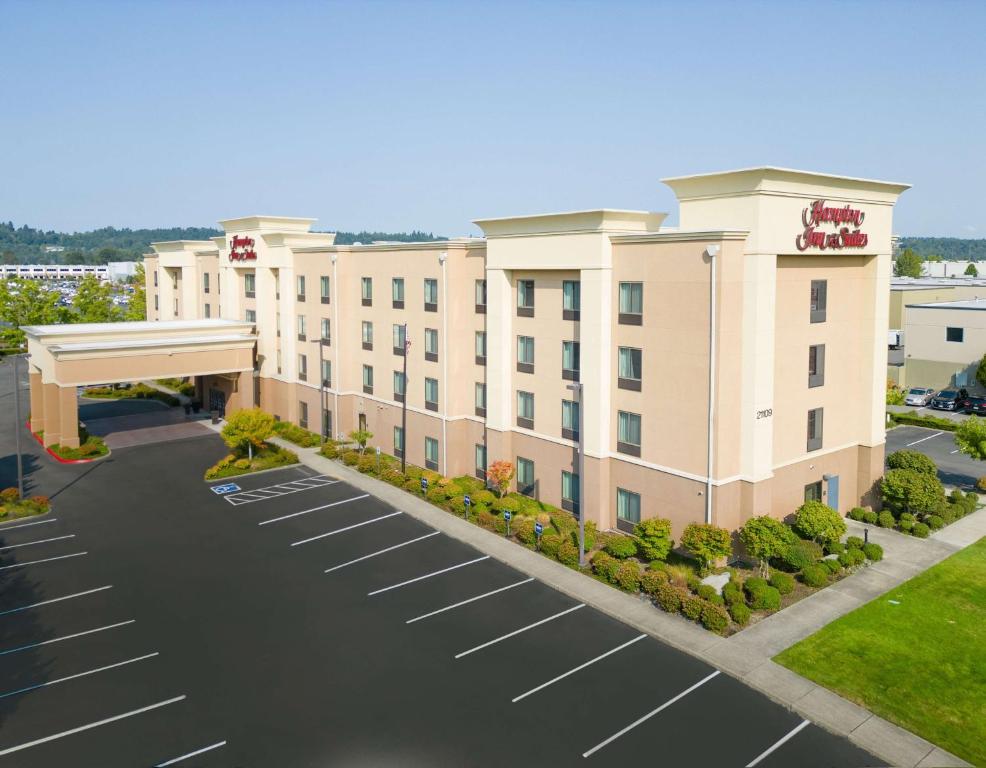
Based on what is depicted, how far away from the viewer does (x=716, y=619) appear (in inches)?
1028

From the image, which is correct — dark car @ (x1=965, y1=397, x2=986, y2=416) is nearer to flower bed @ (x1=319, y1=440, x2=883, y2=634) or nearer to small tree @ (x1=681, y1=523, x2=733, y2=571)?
flower bed @ (x1=319, y1=440, x2=883, y2=634)

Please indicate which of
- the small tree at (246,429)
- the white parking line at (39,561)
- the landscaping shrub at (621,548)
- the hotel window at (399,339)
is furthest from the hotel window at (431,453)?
the white parking line at (39,561)

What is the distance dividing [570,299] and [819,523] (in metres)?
14.8

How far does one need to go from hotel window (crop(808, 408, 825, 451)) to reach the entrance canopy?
4056 cm

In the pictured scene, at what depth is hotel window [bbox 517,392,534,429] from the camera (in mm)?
39531

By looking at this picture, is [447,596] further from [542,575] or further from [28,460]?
[28,460]

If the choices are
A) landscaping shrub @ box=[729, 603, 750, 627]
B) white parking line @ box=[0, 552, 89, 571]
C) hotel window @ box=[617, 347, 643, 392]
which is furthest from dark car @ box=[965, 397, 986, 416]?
white parking line @ box=[0, 552, 89, 571]

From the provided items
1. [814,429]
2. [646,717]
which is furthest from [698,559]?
[646,717]

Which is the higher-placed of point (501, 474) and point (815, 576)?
point (501, 474)

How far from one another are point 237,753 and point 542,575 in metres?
14.3

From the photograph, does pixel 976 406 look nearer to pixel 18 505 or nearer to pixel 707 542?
pixel 707 542

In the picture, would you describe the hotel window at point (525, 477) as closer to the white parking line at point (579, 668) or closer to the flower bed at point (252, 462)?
the white parking line at point (579, 668)

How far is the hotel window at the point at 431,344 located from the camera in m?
44.6

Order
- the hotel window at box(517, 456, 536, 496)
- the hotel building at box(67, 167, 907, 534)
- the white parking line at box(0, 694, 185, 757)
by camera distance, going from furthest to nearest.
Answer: the hotel window at box(517, 456, 536, 496) → the hotel building at box(67, 167, 907, 534) → the white parking line at box(0, 694, 185, 757)
